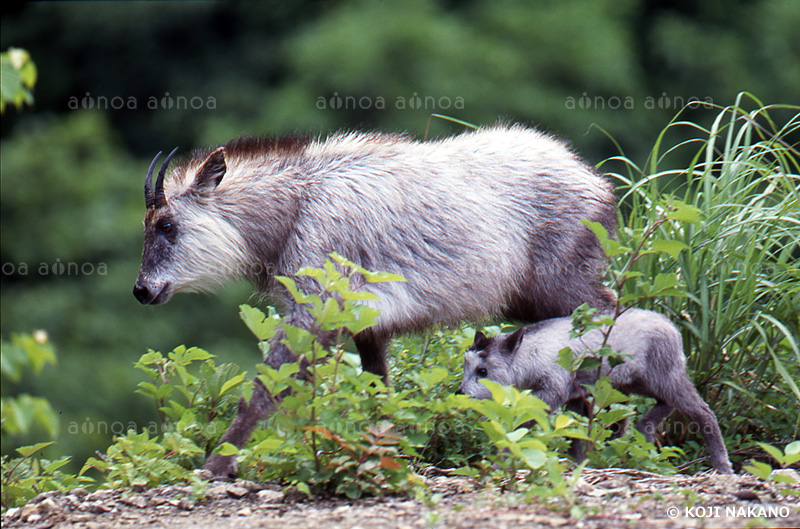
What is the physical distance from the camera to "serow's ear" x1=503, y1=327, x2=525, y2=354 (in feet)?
14.7

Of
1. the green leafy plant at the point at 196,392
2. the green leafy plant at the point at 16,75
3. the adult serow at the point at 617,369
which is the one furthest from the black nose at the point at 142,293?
the green leafy plant at the point at 16,75

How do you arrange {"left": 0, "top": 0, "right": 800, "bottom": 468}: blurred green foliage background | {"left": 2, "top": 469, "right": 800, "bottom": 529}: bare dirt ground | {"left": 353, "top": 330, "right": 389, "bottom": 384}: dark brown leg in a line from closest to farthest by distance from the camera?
1. {"left": 2, "top": 469, "right": 800, "bottom": 529}: bare dirt ground
2. {"left": 353, "top": 330, "right": 389, "bottom": 384}: dark brown leg
3. {"left": 0, "top": 0, "right": 800, "bottom": 468}: blurred green foliage background

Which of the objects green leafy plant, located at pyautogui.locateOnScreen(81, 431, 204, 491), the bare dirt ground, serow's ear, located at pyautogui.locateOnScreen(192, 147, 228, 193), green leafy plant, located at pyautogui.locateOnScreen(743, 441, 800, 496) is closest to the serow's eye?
serow's ear, located at pyautogui.locateOnScreen(192, 147, 228, 193)

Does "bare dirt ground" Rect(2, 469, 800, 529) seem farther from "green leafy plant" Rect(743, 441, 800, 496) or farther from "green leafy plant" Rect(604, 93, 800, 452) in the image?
"green leafy plant" Rect(604, 93, 800, 452)

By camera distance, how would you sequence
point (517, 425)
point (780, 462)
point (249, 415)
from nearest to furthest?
point (517, 425), point (780, 462), point (249, 415)

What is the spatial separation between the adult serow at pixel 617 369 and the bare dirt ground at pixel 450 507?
1.40 feet

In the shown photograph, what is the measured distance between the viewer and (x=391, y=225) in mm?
4617

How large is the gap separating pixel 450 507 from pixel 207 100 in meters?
12.1

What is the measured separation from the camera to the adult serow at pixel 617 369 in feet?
14.3

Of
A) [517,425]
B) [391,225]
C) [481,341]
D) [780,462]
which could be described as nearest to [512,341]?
[481,341]

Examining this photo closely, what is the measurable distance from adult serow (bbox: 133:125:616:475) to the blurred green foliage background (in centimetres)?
560

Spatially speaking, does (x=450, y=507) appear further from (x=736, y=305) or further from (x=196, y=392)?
(x=736, y=305)

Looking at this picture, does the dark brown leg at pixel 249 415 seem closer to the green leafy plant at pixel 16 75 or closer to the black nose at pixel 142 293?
the black nose at pixel 142 293

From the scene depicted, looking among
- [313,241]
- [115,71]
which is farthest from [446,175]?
[115,71]
